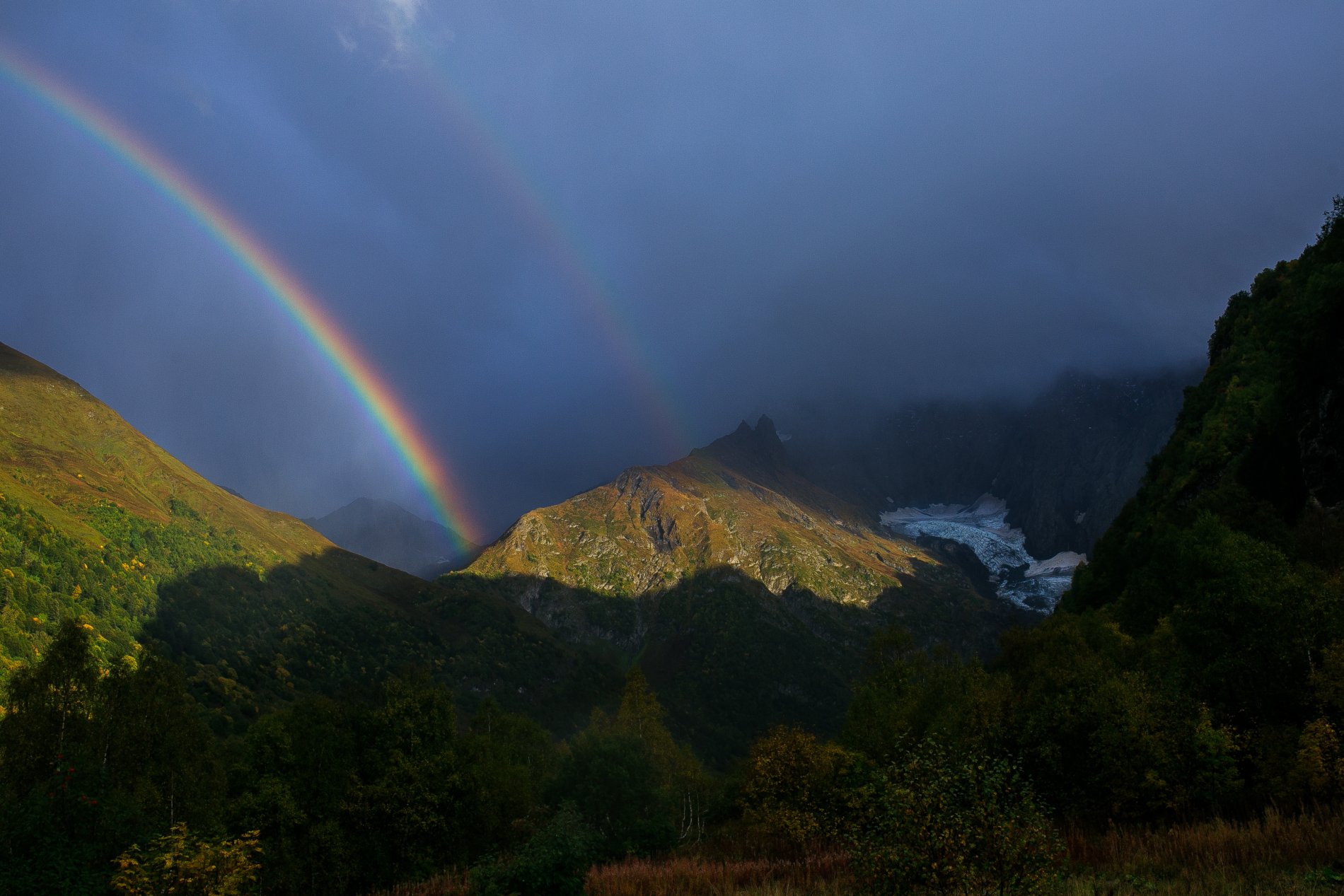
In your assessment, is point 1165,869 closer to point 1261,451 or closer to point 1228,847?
point 1228,847

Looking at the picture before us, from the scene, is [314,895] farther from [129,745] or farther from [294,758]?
[129,745]

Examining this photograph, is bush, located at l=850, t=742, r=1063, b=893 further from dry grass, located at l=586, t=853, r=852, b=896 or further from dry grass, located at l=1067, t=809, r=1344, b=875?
dry grass, located at l=1067, t=809, r=1344, b=875

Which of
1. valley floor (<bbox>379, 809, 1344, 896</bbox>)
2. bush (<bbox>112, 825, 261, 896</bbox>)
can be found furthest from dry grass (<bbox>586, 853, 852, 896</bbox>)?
bush (<bbox>112, 825, 261, 896</bbox>)

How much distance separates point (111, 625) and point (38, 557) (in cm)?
1859

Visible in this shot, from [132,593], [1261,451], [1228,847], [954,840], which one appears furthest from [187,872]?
[132,593]

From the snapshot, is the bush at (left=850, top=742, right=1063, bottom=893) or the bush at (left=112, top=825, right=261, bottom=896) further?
the bush at (left=112, top=825, right=261, bottom=896)

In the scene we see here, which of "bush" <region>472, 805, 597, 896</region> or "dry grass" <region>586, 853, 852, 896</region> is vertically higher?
"bush" <region>472, 805, 597, 896</region>

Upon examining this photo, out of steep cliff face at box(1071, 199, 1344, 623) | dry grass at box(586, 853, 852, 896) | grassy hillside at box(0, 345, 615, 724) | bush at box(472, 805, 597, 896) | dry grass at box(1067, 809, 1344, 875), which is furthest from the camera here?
grassy hillside at box(0, 345, 615, 724)

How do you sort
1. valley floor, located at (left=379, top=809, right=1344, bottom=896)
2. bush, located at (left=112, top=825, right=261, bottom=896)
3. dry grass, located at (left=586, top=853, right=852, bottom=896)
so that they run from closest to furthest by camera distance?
valley floor, located at (left=379, top=809, right=1344, bottom=896) < bush, located at (left=112, top=825, right=261, bottom=896) < dry grass, located at (left=586, top=853, right=852, bottom=896)

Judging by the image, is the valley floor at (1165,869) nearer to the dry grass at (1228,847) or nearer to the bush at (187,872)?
the dry grass at (1228,847)

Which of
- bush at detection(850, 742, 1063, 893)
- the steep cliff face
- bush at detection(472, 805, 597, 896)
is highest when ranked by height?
the steep cliff face

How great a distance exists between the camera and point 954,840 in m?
14.1

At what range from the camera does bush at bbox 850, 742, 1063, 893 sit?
14.1 meters

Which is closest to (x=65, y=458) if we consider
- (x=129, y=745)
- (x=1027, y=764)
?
(x=129, y=745)
